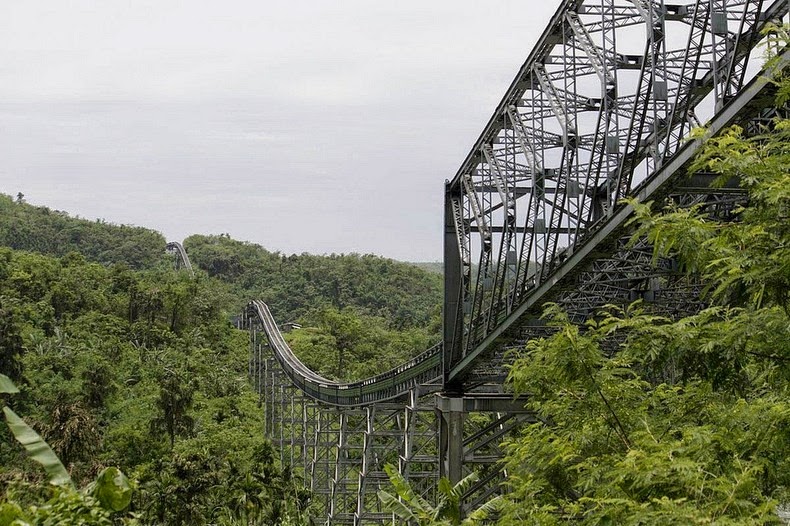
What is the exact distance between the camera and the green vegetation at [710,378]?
706 cm

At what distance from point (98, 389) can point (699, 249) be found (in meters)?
39.6

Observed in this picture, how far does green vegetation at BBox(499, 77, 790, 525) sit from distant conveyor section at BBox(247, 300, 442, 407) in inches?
555

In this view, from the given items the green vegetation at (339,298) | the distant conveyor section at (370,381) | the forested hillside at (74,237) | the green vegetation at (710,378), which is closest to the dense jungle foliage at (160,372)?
the green vegetation at (339,298)

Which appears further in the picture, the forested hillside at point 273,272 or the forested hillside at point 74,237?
the forested hillside at point 74,237

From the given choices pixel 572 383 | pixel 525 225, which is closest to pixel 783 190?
pixel 572 383

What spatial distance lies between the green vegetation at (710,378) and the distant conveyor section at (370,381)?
555 inches

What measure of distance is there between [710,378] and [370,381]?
2426cm

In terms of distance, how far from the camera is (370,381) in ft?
107

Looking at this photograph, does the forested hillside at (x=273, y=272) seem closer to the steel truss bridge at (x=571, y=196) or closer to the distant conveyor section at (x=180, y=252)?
the distant conveyor section at (x=180, y=252)

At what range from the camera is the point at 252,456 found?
130ft

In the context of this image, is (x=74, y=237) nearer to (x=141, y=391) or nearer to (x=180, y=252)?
(x=180, y=252)

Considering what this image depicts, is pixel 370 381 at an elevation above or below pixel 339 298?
below

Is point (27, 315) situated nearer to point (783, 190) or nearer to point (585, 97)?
point (585, 97)

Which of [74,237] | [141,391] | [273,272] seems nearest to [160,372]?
[141,391]
